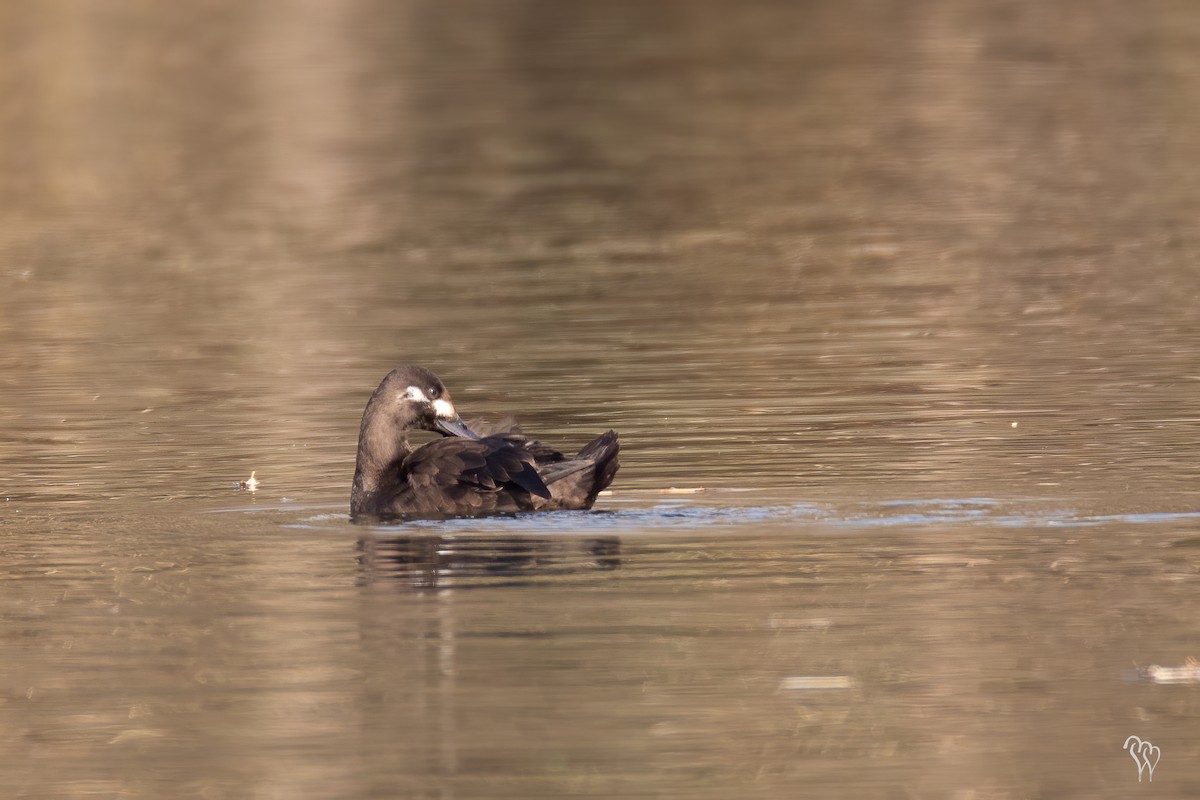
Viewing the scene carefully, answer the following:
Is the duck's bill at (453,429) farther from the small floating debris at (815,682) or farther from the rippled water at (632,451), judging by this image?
the small floating debris at (815,682)

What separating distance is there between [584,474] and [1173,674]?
13.6 ft

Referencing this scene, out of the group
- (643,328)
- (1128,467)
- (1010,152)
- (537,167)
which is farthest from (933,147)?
(1128,467)

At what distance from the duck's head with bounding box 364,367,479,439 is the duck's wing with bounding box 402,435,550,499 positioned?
1.06ft

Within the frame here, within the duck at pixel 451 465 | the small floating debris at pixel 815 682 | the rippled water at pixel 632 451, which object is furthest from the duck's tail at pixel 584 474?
the small floating debris at pixel 815 682

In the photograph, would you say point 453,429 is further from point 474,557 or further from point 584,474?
point 474,557

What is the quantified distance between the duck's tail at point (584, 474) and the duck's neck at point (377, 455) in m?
0.94

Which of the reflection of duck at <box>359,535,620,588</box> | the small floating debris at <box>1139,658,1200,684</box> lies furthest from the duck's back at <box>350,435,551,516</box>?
the small floating debris at <box>1139,658,1200,684</box>

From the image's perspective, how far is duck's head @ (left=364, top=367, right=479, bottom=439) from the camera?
14.2m

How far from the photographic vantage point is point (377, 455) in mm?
13930

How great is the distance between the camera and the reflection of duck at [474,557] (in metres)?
12.0

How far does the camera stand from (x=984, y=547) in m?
12.1

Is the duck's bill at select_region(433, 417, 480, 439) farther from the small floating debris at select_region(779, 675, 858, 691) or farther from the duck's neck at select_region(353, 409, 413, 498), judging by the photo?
the small floating debris at select_region(779, 675, 858, 691)

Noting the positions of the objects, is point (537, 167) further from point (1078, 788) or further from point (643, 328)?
point (1078, 788)

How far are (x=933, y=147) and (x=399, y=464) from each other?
21920 mm
